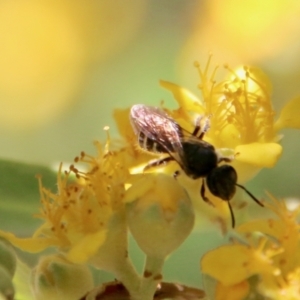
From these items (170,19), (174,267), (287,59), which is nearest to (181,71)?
(170,19)

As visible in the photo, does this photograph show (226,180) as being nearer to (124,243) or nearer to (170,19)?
(124,243)

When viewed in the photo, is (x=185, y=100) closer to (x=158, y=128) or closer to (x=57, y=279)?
(x=158, y=128)

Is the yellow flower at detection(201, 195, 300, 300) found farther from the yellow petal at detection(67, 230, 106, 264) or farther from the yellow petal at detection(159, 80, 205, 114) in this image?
the yellow petal at detection(159, 80, 205, 114)

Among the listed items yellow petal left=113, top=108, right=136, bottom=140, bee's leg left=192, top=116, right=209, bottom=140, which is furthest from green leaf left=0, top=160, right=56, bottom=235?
bee's leg left=192, top=116, right=209, bottom=140

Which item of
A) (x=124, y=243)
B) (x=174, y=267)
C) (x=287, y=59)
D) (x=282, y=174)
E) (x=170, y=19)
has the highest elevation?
(x=170, y=19)

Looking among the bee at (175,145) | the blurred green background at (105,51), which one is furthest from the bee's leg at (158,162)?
the blurred green background at (105,51)

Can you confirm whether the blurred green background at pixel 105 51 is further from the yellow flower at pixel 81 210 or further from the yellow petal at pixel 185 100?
the yellow flower at pixel 81 210
